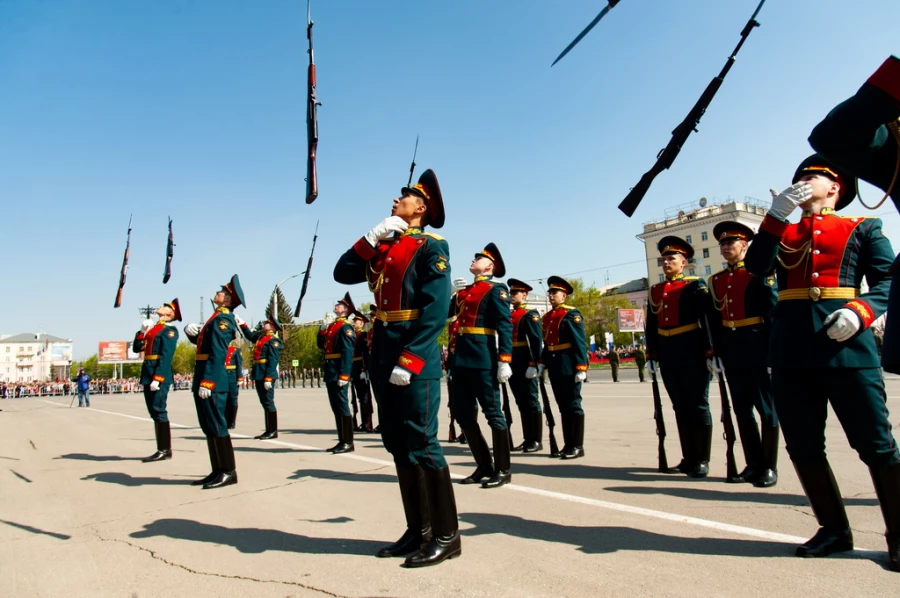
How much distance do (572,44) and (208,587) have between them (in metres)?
3.65

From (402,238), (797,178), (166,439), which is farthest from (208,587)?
(166,439)

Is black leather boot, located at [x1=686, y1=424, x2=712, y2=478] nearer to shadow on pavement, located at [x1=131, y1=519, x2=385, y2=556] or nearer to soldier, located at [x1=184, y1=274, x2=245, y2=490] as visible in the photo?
shadow on pavement, located at [x1=131, y1=519, x2=385, y2=556]

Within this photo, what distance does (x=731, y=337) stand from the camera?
17.0 feet

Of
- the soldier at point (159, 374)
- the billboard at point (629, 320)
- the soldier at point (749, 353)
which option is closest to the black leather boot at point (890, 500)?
the soldier at point (749, 353)

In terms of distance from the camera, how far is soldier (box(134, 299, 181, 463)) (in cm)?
833

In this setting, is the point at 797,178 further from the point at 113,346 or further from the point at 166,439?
the point at 113,346

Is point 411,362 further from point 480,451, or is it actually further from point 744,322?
point 744,322

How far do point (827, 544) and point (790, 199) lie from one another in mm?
1869

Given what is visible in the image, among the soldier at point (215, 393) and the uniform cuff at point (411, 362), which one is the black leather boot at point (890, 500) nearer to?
the uniform cuff at point (411, 362)

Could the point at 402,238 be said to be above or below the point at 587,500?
above

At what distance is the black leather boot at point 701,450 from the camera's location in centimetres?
546

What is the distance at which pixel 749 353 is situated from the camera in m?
5.07

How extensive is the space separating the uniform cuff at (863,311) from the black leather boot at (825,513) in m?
0.82

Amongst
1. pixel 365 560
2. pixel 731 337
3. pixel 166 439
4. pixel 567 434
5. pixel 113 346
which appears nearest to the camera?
pixel 365 560
